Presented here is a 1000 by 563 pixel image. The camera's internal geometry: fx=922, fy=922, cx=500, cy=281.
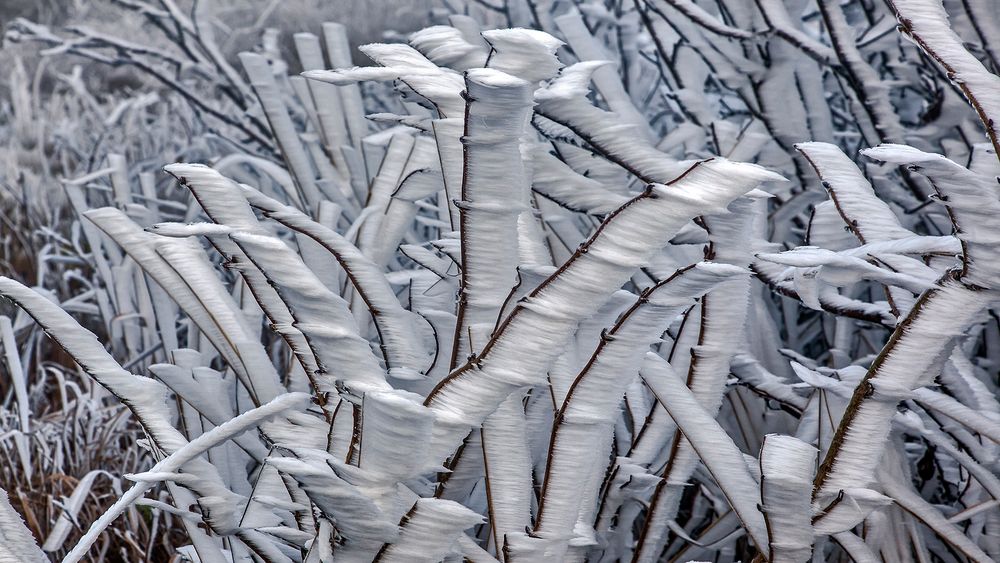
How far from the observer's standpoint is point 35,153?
3.08 metres

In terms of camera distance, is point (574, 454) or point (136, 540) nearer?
point (574, 454)

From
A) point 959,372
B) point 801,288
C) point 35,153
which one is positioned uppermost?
point 801,288

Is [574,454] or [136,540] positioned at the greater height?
[574,454]

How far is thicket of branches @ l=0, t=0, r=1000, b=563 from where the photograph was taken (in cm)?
49

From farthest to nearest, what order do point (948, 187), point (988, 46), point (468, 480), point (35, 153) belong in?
point (35, 153) < point (988, 46) < point (468, 480) < point (948, 187)

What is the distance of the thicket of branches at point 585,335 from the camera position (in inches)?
19.3

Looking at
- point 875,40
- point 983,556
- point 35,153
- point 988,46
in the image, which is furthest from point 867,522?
point 35,153

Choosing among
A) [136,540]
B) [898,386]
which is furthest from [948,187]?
[136,540]

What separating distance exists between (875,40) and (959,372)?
0.43 metres

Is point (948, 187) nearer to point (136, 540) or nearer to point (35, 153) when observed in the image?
point (136, 540)

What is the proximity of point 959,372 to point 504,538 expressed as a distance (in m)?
0.38

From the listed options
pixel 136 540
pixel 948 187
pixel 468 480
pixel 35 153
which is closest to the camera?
pixel 948 187

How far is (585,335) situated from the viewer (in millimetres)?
598

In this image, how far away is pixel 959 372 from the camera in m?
0.70
